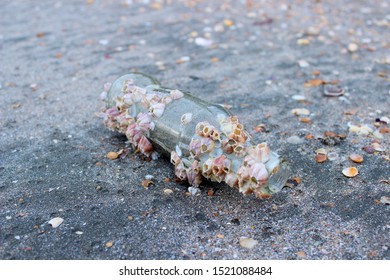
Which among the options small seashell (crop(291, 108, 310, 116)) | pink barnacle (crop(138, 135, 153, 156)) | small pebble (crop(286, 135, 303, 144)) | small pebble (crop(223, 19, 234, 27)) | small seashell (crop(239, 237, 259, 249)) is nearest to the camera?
small seashell (crop(239, 237, 259, 249))

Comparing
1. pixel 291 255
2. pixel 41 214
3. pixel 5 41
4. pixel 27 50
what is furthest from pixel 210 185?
pixel 5 41

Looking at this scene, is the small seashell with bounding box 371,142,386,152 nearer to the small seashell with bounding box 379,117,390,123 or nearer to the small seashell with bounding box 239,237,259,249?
the small seashell with bounding box 379,117,390,123

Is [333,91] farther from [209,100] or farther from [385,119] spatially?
[209,100]

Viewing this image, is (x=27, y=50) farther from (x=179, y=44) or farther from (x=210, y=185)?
(x=210, y=185)

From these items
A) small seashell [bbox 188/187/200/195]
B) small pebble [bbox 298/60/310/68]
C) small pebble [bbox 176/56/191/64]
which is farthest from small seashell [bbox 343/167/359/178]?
small pebble [bbox 176/56/191/64]

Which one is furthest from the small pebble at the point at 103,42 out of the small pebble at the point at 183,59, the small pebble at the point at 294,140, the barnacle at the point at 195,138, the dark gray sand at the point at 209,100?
the small pebble at the point at 294,140

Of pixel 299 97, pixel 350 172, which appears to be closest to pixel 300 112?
pixel 299 97
